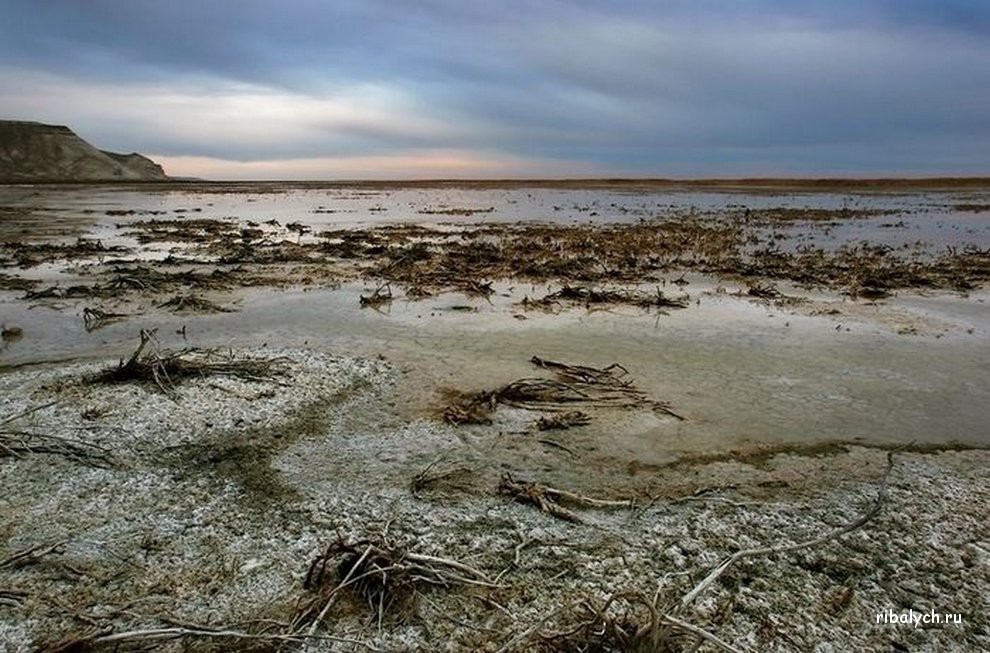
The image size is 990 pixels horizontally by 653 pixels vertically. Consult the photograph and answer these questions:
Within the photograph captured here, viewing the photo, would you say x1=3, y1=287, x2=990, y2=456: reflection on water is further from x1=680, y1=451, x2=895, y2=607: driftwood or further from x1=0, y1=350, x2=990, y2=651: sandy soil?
x1=680, y1=451, x2=895, y2=607: driftwood

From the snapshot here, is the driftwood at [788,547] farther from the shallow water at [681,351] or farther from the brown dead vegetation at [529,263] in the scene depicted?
the brown dead vegetation at [529,263]

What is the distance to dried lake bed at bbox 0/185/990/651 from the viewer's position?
3.01 metres

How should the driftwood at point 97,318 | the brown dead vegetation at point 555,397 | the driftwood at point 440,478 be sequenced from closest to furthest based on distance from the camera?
the driftwood at point 440,478
the brown dead vegetation at point 555,397
the driftwood at point 97,318

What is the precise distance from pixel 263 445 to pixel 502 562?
2310mm

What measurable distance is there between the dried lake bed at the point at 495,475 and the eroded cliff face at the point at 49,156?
116514 millimetres

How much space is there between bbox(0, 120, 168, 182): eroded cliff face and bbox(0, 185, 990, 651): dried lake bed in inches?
4587

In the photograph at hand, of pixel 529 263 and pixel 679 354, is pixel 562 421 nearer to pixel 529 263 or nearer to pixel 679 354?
pixel 679 354

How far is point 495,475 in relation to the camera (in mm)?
4457

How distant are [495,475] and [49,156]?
13185 cm

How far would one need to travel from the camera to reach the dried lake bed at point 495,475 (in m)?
3.01

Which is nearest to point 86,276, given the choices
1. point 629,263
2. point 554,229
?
point 629,263

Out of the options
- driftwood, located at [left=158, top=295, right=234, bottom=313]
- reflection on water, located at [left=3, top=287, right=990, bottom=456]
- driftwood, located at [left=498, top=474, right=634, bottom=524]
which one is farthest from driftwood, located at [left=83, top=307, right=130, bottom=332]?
driftwood, located at [left=498, top=474, right=634, bottom=524]

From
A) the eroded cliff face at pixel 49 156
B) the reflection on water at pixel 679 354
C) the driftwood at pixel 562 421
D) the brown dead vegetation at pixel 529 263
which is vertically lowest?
the driftwood at pixel 562 421

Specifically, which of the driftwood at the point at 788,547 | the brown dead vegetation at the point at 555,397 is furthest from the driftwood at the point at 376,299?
the driftwood at the point at 788,547
